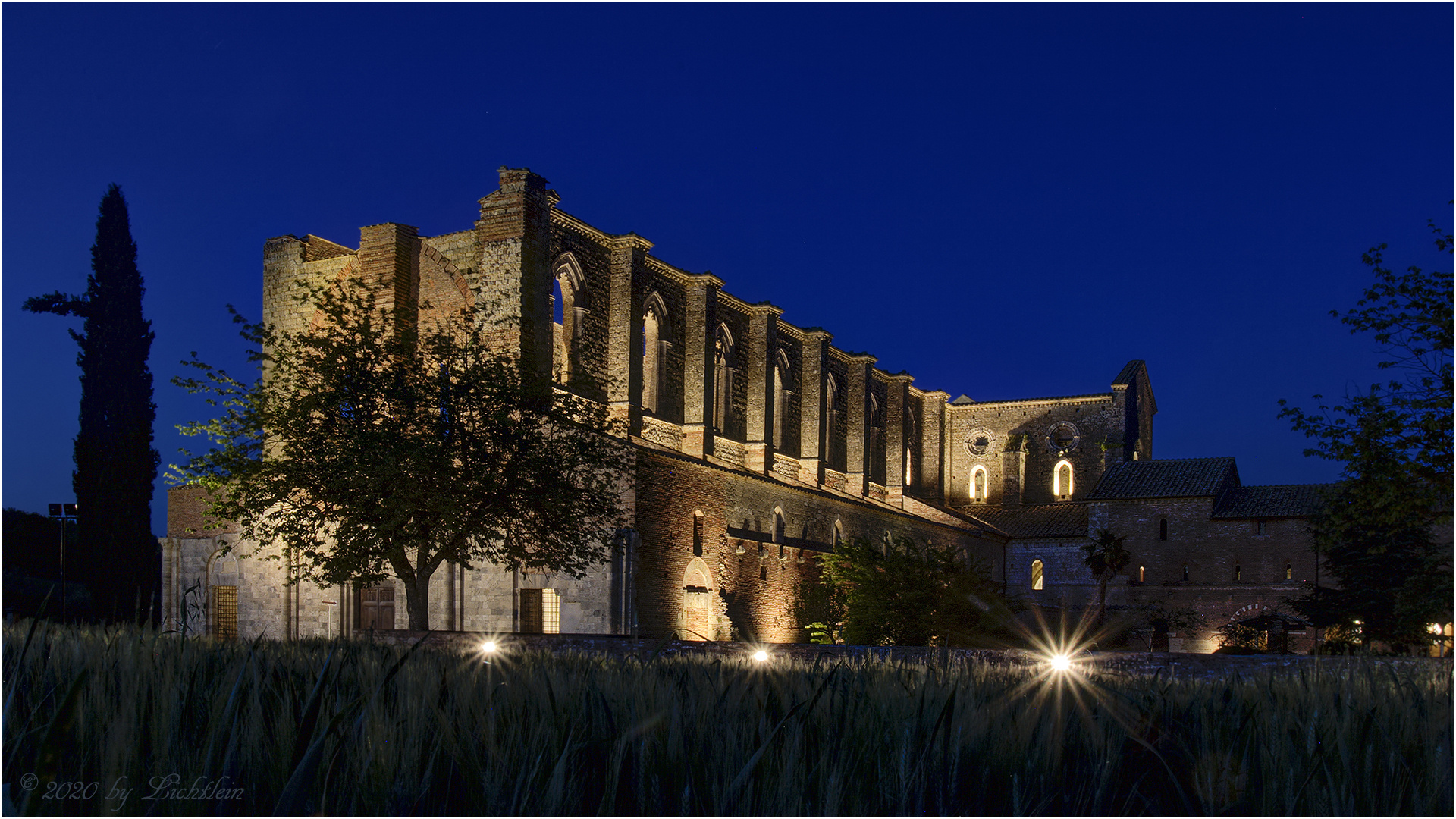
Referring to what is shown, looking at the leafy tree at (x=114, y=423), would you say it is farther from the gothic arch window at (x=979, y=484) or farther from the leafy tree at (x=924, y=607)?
the gothic arch window at (x=979, y=484)

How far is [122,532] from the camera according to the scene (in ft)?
109

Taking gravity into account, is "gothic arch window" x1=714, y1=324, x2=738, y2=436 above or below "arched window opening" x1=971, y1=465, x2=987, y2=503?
above

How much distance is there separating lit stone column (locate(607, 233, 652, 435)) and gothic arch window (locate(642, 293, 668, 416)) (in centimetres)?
208

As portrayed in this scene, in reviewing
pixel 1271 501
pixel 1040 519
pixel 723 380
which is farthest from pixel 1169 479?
pixel 723 380

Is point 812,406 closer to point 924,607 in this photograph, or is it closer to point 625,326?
point 625,326

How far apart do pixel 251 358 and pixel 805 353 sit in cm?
2401

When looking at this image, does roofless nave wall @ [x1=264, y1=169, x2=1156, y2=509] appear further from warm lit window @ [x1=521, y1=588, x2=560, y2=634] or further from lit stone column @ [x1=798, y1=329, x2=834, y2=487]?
warm lit window @ [x1=521, y1=588, x2=560, y2=634]

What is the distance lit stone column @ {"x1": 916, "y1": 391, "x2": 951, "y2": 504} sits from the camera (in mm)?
54062

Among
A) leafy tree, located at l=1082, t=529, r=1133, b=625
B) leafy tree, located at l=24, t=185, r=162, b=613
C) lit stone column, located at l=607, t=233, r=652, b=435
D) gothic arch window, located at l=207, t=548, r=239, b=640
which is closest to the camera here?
gothic arch window, located at l=207, t=548, r=239, b=640

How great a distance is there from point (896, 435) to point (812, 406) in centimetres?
811

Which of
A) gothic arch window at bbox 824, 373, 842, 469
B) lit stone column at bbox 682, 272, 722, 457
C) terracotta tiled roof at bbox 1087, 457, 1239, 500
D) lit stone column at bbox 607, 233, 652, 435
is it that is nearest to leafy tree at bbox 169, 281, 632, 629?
lit stone column at bbox 607, 233, 652, 435

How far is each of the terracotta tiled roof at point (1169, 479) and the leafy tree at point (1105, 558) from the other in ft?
5.88

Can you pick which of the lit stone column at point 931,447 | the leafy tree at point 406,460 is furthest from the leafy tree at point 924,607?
the lit stone column at point 931,447

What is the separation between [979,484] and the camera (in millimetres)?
55406
